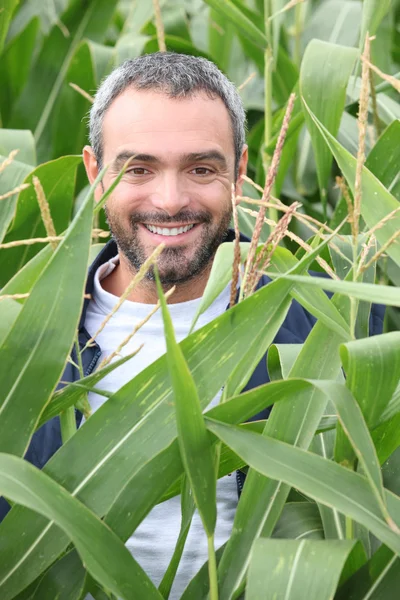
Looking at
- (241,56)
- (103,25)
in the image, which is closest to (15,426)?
(103,25)

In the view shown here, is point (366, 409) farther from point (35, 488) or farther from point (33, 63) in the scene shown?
point (33, 63)

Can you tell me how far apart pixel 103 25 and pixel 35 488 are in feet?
5.56

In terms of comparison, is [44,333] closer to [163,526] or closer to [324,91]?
[163,526]

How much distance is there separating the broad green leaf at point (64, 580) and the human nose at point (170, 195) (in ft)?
1.78

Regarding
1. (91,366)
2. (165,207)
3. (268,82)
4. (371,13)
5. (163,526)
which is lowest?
(163,526)

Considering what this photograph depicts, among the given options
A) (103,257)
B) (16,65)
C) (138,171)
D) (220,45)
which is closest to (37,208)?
(138,171)

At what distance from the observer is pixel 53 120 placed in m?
2.06

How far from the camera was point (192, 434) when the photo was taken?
29.0 inches

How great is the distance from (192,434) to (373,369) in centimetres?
15

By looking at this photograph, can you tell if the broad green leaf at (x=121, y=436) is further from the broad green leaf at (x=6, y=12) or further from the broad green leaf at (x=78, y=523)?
the broad green leaf at (x=6, y=12)

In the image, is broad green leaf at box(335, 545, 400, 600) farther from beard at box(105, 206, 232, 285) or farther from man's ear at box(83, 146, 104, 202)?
man's ear at box(83, 146, 104, 202)

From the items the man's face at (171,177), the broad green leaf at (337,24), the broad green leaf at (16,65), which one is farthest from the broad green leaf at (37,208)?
the broad green leaf at (337,24)

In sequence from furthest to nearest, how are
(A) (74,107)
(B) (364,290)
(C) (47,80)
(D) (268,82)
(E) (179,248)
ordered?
(C) (47,80) → (A) (74,107) → (D) (268,82) → (E) (179,248) → (B) (364,290)

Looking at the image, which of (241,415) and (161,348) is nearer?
(241,415)
